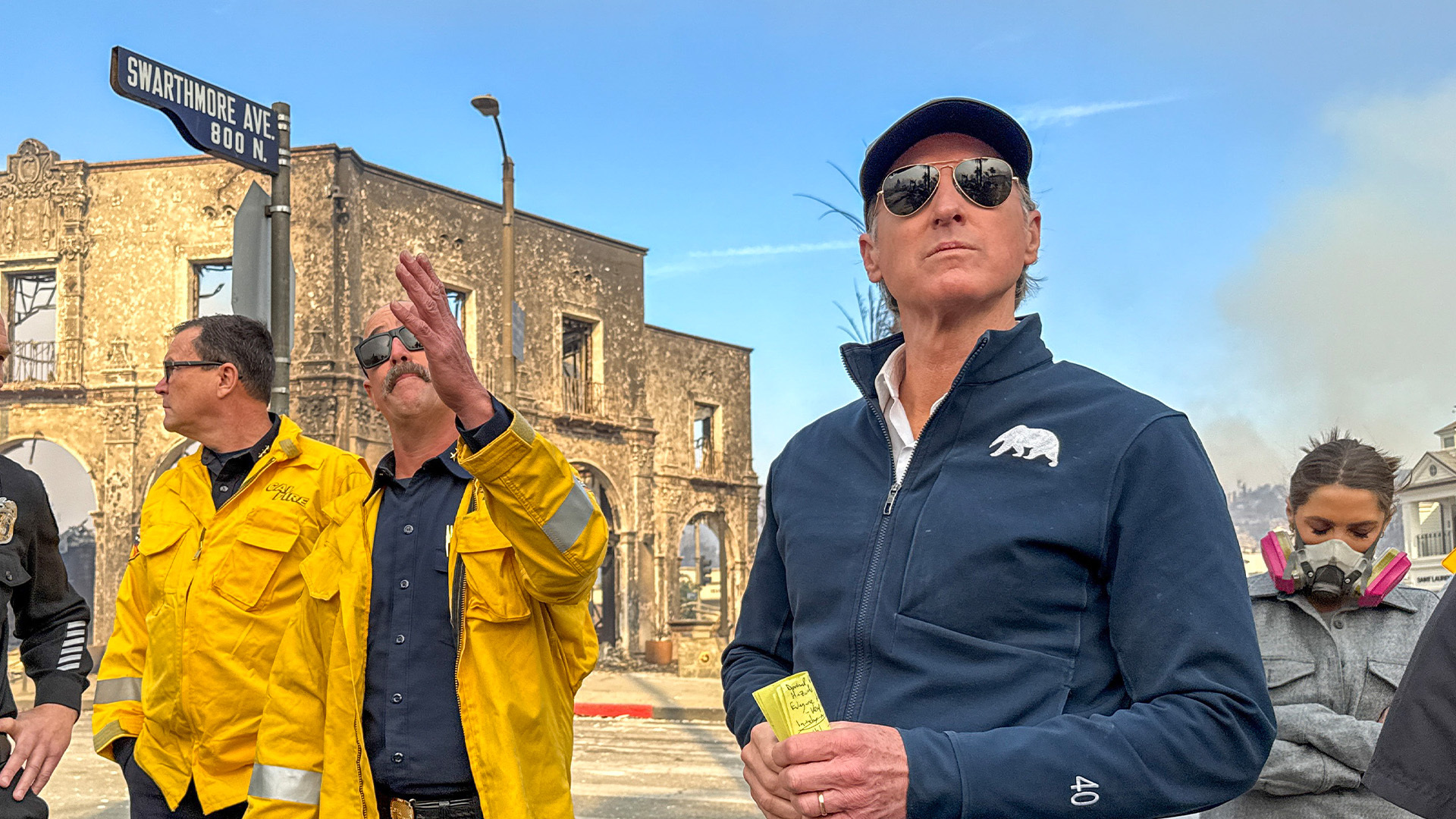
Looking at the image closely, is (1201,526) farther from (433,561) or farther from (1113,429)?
(433,561)

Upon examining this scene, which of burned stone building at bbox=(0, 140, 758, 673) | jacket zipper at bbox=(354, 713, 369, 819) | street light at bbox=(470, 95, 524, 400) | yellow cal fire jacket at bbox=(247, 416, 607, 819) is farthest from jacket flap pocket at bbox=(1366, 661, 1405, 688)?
burned stone building at bbox=(0, 140, 758, 673)

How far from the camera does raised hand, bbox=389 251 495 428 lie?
8.50 ft

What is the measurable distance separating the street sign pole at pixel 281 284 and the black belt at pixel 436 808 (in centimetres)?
346

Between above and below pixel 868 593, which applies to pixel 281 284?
above

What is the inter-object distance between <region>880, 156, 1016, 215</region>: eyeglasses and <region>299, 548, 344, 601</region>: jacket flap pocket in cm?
209

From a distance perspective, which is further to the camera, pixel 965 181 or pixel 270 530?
pixel 270 530

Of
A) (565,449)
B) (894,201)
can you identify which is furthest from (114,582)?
(894,201)

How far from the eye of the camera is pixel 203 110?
235 inches

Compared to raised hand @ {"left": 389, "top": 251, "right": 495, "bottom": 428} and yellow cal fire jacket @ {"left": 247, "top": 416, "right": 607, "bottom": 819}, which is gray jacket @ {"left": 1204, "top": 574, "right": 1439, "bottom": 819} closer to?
yellow cal fire jacket @ {"left": 247, "top": 416, "right": 607, "bottom": 819}

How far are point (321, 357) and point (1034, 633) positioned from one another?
21041 millimetres

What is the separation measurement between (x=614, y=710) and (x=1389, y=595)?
524 inches

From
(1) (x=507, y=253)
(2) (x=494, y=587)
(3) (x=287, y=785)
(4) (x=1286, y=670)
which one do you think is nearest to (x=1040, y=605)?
(2) (x=494, y=587)

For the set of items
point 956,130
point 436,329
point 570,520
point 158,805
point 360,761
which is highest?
point 956,130

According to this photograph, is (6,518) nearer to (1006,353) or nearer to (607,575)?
(1006,353)
